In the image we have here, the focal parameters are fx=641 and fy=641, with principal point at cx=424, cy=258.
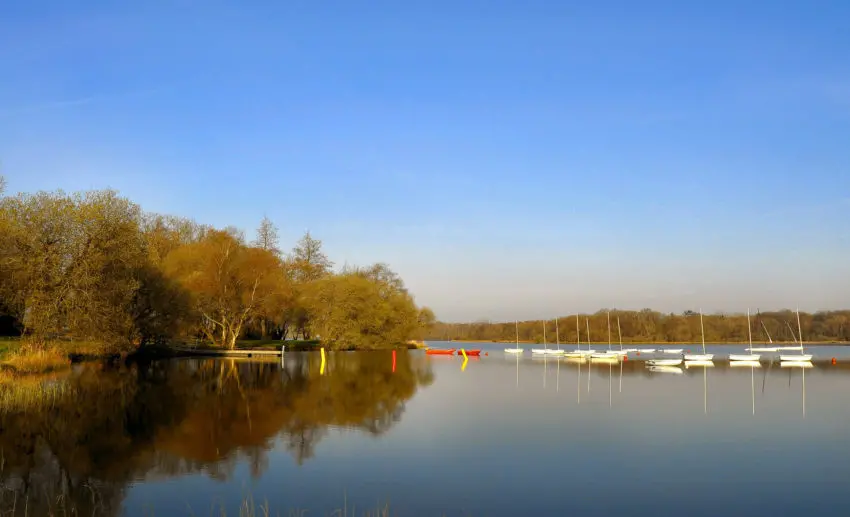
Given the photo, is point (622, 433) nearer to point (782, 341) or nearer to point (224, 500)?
point (224, 500)

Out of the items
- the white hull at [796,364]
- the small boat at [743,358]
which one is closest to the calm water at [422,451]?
the white hull at [796,364]

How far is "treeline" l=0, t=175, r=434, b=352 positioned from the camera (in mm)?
30188

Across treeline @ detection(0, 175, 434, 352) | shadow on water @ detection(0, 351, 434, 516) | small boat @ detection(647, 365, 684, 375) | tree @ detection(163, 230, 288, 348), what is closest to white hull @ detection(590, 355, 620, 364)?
small boat @ detection(647, 365, 684, 375)

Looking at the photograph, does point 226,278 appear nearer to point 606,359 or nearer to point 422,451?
point 606,359

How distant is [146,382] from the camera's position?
97.2ft

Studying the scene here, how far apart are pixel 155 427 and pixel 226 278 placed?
35.6 meters

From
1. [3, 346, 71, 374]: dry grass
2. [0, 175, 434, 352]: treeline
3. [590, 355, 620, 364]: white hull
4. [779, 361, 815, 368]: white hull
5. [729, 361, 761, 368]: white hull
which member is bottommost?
[779, 361, 815, 368]: white hull

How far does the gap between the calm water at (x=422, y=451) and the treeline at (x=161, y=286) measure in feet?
16.2

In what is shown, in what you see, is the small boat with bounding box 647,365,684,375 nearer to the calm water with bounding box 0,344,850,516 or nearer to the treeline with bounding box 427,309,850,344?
the calm water with bounding box 0,344,850,516

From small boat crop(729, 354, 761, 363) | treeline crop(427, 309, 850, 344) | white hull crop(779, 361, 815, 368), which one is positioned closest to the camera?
white hull crop(779, 361, 815, 368)

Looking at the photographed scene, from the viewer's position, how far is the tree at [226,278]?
5103 cm

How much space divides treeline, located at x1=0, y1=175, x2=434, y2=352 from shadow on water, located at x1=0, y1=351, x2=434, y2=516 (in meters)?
3.96

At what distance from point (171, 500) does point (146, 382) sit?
20886 mm

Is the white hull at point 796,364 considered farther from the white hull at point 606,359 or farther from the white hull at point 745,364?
the white hull at point 606,359
